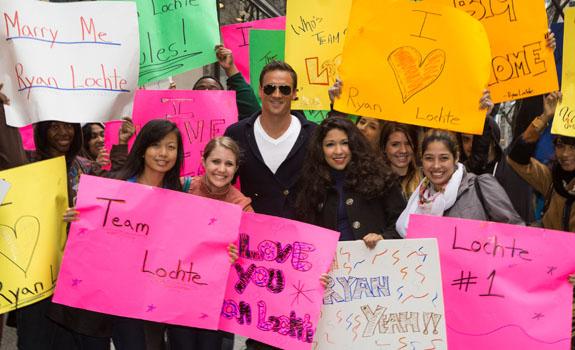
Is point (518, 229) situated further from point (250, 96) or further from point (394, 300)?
point (250, 96)

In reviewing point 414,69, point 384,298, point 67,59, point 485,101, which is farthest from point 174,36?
point 384,298

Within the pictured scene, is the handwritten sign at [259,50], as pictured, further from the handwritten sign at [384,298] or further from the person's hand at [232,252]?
the handwritten sign at [384,298]

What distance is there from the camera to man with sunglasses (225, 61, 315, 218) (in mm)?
4184

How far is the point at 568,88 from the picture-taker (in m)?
4.28

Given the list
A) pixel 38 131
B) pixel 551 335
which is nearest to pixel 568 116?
pixel 551 335

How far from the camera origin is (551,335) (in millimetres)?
3410

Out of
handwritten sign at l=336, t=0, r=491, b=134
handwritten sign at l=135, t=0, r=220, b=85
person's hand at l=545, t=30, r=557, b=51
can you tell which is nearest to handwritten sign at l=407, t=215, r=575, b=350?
handwritten sign at l=336, t=0, r=491, b=134

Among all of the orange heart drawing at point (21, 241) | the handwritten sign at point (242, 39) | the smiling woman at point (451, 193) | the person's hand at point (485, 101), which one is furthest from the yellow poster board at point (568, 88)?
the orange heart drawing at point (21, 241)

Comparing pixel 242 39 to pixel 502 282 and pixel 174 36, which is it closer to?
pixel 174 36

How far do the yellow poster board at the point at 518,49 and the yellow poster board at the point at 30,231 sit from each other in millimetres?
2760

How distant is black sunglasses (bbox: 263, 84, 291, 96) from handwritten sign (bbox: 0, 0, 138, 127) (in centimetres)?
85

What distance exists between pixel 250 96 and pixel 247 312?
76.8 inches

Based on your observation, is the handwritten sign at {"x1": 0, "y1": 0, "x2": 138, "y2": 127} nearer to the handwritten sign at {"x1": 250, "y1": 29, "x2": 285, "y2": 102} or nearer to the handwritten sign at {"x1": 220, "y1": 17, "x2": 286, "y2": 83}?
the handwritten sign at {"x1": 250, "y1": 29, "x2": 285, "y2": 102}

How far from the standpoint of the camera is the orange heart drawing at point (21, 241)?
3348mm
